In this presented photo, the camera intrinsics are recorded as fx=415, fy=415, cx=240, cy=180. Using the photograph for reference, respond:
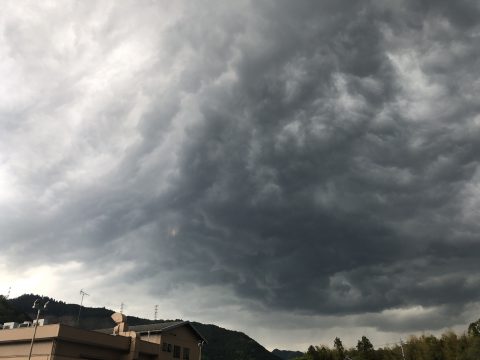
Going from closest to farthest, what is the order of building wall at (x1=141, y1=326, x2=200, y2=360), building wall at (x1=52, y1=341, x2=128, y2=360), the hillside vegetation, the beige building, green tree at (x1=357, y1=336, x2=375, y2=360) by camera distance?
building wall at (x1=52, y1=341, x2=128, y2=360) → the beige building → building wall at (x1=141, y1=326, x2=200, y2=360) → the hillside vegetation → green tree at (x1=357, y1=336, x2=375, y2=360)

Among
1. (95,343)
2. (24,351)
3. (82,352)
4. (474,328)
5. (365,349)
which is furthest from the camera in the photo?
(365,349)

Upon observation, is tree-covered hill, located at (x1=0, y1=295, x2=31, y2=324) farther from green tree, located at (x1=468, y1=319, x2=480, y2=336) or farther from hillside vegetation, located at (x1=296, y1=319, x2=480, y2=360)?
green tree, located at (x1=468, y1=319, x2=480, y2=336)

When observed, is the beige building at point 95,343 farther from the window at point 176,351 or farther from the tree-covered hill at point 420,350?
the tree-covered hill at point 420,350

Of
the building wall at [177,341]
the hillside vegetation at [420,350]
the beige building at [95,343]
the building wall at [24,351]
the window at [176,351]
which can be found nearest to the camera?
the building wall at [24,351]

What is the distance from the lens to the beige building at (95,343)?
2130 inches

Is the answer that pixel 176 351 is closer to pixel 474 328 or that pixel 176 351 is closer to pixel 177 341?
pixel 177 341

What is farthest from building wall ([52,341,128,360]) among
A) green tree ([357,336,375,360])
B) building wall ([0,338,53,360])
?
green tree ([357,336,375,360])

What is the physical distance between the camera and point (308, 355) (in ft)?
402

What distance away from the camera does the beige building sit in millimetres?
54094

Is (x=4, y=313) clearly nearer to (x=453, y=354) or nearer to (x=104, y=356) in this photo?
(x=104, y=356)

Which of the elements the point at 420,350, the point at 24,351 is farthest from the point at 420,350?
the point at 24,351

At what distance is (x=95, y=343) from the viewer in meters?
58.1

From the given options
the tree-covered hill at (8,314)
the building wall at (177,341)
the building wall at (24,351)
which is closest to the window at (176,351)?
the building wall at (177,341)

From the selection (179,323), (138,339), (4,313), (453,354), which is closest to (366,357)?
(453,354)
